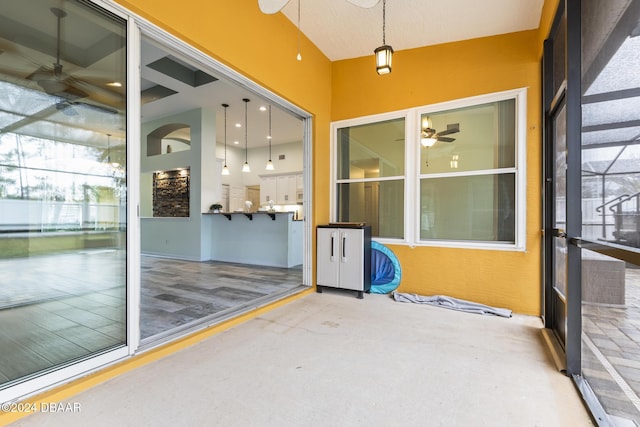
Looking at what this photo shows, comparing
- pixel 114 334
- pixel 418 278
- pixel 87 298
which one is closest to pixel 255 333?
pixel 114 334

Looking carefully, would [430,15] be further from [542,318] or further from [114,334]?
[114,334]

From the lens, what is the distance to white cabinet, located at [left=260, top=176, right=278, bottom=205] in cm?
940

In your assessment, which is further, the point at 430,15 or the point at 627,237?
the point at 430,15

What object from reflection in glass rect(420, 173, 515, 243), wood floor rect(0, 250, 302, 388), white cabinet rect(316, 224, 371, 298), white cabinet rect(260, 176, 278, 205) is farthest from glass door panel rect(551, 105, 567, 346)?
white cabinet rect(260, 176, 278, 205)

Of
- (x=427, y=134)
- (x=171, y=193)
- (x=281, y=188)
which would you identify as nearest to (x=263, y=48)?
(x=427, y=134)

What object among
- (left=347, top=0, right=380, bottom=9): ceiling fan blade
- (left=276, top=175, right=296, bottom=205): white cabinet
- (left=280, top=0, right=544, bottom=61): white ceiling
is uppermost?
(left=280, top=0, right=544, bottom=61): white ceiling

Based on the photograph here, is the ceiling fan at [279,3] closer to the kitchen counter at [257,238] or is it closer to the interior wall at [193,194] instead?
the kitchen counter at [257,238]

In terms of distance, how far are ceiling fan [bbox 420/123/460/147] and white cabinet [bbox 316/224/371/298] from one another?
1374 mm

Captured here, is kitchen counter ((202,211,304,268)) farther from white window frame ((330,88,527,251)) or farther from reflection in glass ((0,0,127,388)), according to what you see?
reflection in glass ((0,0,127,388))

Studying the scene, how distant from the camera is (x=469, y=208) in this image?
11.7 feet

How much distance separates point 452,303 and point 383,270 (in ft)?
3.18

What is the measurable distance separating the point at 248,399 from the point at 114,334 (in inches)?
42.4

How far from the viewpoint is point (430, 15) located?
10.6 feet

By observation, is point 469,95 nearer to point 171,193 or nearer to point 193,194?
point 193,194
